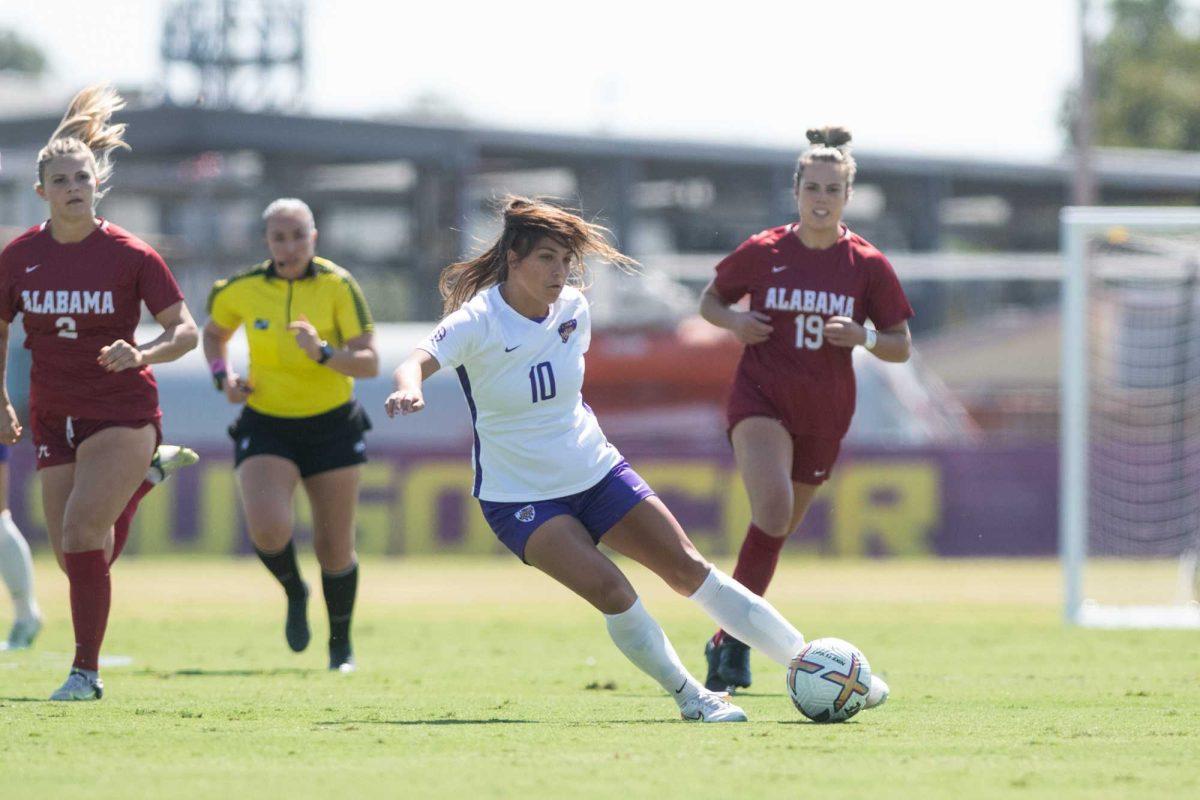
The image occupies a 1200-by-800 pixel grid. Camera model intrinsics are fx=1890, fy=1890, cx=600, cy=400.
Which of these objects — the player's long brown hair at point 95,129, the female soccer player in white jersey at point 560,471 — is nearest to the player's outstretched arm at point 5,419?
the player's long brown hair at point 95,129

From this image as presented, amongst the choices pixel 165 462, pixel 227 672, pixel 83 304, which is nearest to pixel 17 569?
pixel 227 672

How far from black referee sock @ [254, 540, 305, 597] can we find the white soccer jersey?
10.7ft

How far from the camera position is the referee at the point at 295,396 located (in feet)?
32.1

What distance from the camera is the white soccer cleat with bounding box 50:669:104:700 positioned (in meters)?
7.96

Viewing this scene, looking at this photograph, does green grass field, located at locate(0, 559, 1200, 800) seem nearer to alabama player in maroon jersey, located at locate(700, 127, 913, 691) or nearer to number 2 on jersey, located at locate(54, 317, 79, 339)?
alabama player in maroon jersey, located at locate(700, 127, 913, 691)

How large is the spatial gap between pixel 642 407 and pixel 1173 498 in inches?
479

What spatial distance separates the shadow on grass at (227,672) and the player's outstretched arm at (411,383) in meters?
3.41

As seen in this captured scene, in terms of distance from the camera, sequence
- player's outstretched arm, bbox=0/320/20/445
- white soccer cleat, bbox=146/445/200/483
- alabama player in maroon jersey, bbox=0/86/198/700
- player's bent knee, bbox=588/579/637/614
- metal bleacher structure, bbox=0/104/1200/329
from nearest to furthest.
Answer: player's bent knee, bbox=588/579/637/614, alabama player in maroon jersey, bbox=0/86/198/700, player's outstretched arm, bbox=0/320/20/445, white soccer cleat, bbox=146/445/200/483, metal bleacher structure, bbox=0/104/1200/329

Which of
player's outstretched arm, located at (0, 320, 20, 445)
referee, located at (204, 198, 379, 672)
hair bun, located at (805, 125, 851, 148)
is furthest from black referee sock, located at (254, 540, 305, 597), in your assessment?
hair bun, located at (805, 125, 851, 148)

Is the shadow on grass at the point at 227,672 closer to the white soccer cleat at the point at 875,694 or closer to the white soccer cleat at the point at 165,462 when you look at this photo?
the white soccer cleat at the point at 165,462

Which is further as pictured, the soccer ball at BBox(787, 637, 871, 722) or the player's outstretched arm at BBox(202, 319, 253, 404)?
the player's outstretched arm at BBox(202, 319, 253, 404)

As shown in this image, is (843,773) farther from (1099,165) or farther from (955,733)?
(1099,165)

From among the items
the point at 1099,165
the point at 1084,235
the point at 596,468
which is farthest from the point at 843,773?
the point at 1099,165

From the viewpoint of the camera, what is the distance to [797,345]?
28.7 ft
